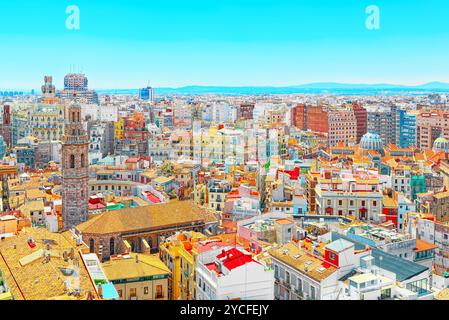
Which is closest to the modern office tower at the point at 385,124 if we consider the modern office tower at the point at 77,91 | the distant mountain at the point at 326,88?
the distant mountain at the point at 326,88

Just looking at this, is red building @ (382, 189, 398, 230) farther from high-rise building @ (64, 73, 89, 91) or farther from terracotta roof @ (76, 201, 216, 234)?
high-rise building @ (64, 73, 89, 91)

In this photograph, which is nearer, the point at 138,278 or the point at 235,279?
the point at 235,279

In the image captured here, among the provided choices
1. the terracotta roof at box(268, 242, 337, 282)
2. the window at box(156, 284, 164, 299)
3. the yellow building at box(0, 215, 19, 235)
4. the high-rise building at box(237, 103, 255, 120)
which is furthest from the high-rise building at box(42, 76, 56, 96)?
the high-rise building at box(237, 103, 255, 120)

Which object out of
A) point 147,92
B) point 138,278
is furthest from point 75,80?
point 147,92

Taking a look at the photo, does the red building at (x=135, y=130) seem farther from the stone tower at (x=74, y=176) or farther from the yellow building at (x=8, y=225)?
the yellow building at (x=8, y=225)

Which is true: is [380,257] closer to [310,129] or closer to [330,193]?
[330,193]

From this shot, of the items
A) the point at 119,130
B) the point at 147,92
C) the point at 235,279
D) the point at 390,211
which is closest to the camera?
the point at 235,279

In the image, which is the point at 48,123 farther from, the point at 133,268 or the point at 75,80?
the point at 133,268
